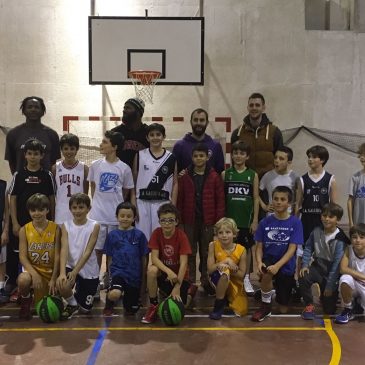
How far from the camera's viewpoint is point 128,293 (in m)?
4.54

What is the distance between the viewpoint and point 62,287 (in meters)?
4.33

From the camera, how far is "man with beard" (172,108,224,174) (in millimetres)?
5230

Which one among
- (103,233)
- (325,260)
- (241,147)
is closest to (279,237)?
(325,260)

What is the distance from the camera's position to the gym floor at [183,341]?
358 cm

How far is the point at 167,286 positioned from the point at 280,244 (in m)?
1.13

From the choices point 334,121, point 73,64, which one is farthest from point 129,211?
point 334,121

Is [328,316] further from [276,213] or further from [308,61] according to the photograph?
[308,61]

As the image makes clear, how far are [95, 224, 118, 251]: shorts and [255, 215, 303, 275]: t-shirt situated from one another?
56.7 inches

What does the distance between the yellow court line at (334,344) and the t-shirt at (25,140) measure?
3.22 meters

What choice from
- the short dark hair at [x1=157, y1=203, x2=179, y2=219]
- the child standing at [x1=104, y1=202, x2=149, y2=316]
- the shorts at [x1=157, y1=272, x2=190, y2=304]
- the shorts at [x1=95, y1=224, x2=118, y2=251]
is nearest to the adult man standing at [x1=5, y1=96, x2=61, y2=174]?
the shorts at [x1=95, y1=224, x2=118, y2=251]

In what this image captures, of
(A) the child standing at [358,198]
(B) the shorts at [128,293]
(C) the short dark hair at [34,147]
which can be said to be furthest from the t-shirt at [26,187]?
(A) the child standing at [358,198]

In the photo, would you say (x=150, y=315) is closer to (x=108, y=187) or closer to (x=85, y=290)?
(x=85, y=290)

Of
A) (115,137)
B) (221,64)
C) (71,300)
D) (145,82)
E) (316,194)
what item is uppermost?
(221,64)

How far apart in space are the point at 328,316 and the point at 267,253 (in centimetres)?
78
